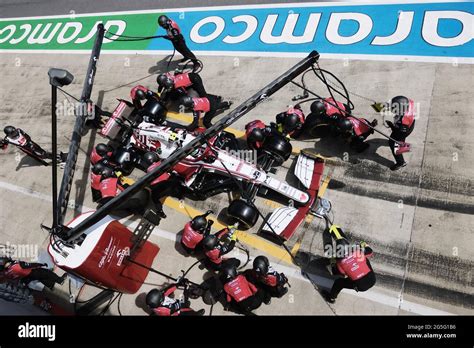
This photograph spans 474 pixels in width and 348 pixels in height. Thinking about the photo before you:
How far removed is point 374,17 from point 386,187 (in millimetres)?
6255

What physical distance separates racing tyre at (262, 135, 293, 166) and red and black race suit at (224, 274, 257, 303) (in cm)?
294

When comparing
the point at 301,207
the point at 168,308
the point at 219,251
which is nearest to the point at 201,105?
the point at 301,207

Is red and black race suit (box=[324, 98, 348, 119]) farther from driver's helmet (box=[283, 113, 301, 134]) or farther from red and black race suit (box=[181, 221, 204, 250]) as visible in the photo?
red and black race suit (box=[181, 221, 204, 250])

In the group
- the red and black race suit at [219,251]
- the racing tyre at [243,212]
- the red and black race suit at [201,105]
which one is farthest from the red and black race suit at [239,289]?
the red and black race suit at [201,105]

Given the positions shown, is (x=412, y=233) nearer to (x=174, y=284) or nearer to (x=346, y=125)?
(x=346, y=125)

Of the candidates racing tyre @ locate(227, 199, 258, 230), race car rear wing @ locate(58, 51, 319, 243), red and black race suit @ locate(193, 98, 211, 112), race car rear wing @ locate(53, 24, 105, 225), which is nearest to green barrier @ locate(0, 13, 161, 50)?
race car rear wing @ locate(53, 24, 105, 225)

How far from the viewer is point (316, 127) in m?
9.30

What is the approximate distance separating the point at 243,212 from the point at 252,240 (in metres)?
0.92

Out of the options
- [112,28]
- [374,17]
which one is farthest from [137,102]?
[374,17]

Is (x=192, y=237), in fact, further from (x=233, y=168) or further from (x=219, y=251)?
(x=233, y=168)

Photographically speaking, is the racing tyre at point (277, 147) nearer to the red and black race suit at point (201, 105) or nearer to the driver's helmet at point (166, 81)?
the red and black race suit at point (201, 105)

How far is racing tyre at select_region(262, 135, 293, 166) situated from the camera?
8638 millimetres

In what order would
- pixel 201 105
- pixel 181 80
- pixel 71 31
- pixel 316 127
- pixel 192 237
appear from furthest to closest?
pixel 71 31
pixel 181 80
pixel 201 105
pixel 316 127
pixel 192 237

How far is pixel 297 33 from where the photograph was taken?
12383 millimetres
